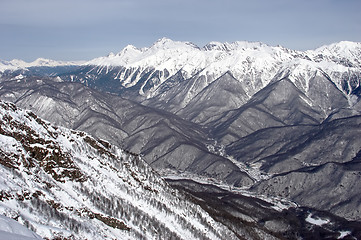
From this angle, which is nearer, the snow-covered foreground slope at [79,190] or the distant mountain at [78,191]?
the distant mountain at [78,191]

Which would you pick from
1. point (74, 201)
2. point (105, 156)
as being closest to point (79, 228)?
point (74, 201)

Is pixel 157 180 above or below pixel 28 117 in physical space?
below

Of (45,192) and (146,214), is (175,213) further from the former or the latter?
(45,192)

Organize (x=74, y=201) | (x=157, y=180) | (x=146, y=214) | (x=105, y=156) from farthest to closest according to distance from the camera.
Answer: (x=157, y=180) → (x=105, y=156) → (x=146, y=214) → (x=74, y=201)

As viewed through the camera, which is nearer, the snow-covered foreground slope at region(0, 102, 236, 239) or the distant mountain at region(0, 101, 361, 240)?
the distant mountain at region(0, 101, 361, 240)

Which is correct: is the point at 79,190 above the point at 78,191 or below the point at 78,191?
above

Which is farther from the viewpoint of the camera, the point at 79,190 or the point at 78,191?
the point at 79,190

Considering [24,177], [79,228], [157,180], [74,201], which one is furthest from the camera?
[157,180]

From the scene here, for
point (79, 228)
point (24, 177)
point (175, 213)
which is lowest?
point (175, 213)
